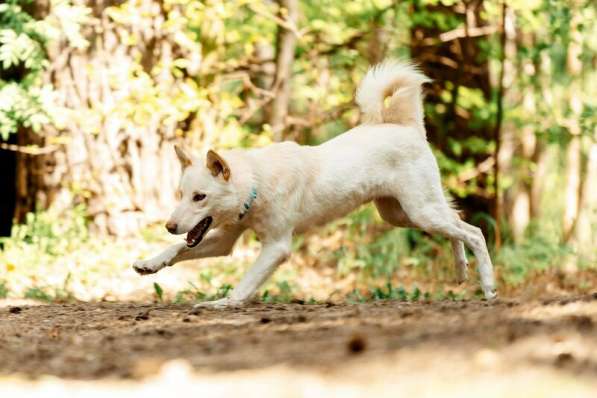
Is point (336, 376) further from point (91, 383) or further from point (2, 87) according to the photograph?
point (2, 87)

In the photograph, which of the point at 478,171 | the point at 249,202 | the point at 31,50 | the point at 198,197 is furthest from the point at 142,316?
the point at 478,171

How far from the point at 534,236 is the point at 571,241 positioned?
31.8 inches

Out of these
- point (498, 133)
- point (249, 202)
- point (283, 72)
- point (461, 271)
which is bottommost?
point (461, 271)

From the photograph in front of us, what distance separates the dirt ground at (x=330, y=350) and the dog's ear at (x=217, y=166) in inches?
35.5

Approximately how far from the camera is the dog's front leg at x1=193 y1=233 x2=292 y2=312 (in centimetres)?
625

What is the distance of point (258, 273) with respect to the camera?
634 centimetres

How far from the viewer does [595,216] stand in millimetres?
13523

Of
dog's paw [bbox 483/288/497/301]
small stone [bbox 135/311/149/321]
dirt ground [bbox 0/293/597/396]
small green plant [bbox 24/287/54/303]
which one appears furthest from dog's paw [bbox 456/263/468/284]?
small green plant [bbox 24/287/54/303]

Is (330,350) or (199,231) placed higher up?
(199,231)

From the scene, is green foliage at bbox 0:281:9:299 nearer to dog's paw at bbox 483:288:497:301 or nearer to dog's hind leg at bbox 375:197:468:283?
dog's hind leg at bbox 375:197:468:283

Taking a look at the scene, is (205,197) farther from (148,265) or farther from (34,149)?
(34,149)

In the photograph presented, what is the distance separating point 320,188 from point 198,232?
91cm

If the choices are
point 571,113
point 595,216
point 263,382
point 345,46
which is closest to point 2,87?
point 345,46

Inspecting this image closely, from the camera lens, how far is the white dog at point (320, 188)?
6227 mm
